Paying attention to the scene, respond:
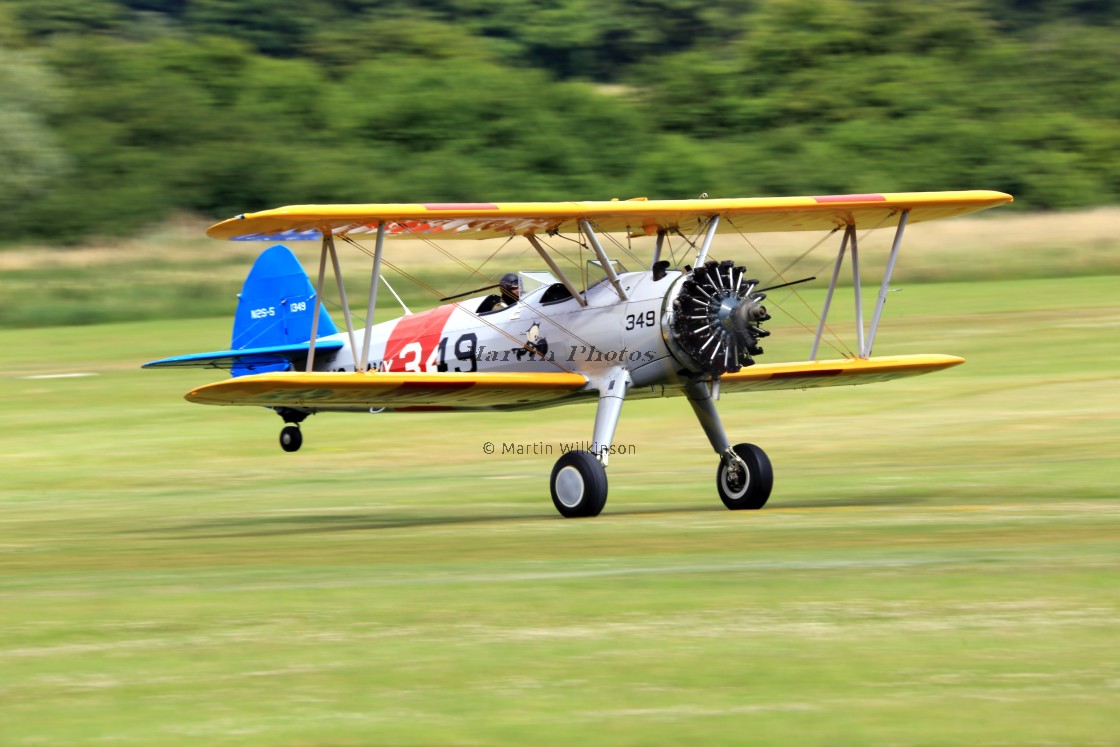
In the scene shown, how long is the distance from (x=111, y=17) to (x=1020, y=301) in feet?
203

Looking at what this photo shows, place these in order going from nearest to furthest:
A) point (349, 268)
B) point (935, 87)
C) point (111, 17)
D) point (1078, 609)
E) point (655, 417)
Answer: point (1078, 609) → point (655, 417) → point (349, 268) → point (935, 87) → point (111, 17)

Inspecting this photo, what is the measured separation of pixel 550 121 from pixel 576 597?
1937 inches

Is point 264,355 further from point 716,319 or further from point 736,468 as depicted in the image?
point 716,319

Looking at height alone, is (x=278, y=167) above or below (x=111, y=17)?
below

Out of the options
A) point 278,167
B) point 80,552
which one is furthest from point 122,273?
point 80,552

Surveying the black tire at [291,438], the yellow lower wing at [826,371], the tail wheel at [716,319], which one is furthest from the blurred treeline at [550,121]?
the tail wheel at [716,319]

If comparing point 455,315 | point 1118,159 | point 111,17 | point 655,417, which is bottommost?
point 655,417

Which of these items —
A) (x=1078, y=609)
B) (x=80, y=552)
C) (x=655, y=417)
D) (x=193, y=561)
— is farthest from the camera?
(x=655, y=417)

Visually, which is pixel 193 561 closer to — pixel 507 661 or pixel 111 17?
pixel 507 661

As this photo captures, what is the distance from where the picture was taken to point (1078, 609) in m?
7.68

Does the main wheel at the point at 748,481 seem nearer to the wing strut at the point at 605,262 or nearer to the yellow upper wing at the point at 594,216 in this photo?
the wing strut at the point at 605,262

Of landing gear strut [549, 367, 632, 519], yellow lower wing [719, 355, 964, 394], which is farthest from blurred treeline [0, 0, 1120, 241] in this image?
landing gear strut [549, 367, 632, 519]

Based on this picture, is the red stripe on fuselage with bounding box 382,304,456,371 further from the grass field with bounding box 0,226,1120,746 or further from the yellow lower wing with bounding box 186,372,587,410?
the grass field with bounding box 0,226,1120,746

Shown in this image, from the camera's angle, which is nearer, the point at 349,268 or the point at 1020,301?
the point at 1020,301
